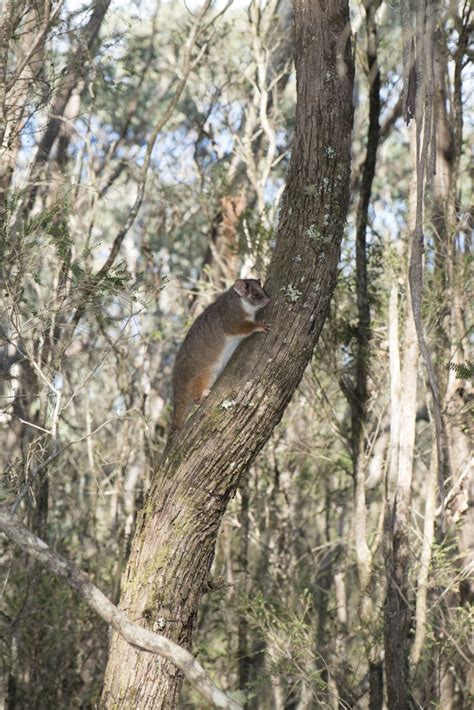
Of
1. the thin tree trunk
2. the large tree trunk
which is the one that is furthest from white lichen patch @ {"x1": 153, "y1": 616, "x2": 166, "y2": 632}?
the thin tree trunk

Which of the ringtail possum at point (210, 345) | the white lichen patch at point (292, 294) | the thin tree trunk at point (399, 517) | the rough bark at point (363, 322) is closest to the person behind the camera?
the white lichen patch at point (292, 294)

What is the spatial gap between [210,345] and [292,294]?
128cm

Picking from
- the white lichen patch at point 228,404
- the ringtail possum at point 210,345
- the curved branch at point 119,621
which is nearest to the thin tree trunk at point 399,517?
the ringtail possum at point 210,345

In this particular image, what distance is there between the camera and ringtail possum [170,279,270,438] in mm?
5109

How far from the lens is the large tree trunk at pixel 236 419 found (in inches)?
166

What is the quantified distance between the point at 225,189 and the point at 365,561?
448 centimetres

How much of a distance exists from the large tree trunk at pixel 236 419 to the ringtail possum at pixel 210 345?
0.54 meters

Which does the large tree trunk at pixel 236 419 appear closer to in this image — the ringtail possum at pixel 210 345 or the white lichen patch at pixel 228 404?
the white lichen patch at pixel 228 404

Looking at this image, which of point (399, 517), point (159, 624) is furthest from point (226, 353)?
point (399, 517)

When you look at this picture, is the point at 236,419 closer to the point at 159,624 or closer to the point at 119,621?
the point at 159,624

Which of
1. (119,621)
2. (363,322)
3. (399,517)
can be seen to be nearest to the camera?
(119,621)

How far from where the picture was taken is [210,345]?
5605 millimetres

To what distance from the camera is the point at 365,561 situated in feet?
24.3

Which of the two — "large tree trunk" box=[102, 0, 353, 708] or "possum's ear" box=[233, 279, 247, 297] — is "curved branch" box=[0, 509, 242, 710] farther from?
"possum's ear" box=[233, 279, 247, 297]
